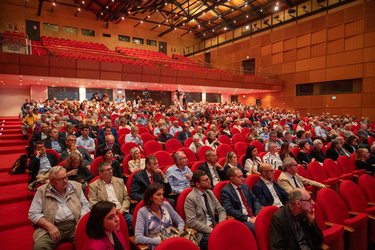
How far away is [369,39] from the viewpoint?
34.9 ft

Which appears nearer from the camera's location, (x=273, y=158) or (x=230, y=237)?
(x=230, y=237)

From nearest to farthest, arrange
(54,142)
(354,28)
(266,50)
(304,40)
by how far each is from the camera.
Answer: (54,142), (354,28), (304,40), (266,50)

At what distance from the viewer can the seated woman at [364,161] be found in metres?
3.86

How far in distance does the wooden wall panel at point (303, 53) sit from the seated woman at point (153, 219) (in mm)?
13746

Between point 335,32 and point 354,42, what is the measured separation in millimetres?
1076

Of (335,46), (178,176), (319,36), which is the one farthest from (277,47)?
(178,176)

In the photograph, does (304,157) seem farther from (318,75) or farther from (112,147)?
(318,75)

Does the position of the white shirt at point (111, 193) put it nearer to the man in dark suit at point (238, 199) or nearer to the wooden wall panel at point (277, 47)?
the man in dark suit at point (238, 199)

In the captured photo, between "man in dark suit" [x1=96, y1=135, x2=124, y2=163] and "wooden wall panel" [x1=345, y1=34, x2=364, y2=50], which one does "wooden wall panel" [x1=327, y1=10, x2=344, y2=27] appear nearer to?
"wooden wall panel" [x1=345, y1=34, x2=364, y2=50]

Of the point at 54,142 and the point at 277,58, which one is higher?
the point at 277,58

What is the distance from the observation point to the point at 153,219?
1.77m

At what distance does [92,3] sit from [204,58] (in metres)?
9.16

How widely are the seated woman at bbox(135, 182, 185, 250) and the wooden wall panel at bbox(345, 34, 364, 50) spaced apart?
13060 mm

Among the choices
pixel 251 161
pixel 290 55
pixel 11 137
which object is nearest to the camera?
pixel 251 161
